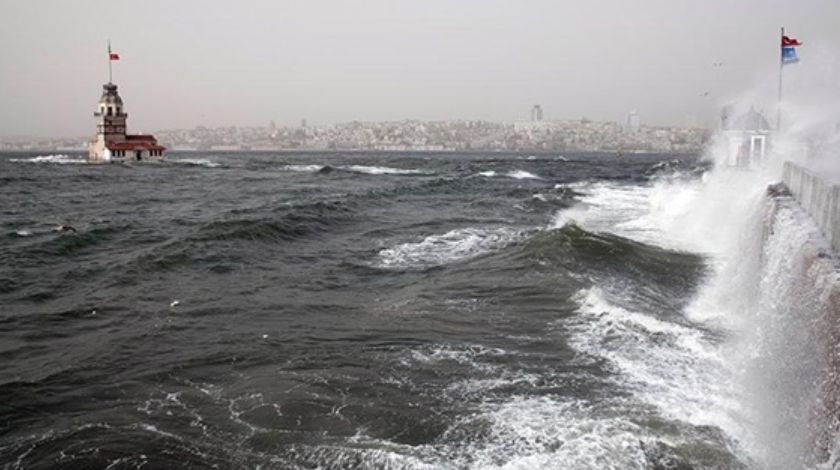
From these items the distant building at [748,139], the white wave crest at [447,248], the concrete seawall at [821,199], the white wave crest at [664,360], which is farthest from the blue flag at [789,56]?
the white wave crest at [664,360]

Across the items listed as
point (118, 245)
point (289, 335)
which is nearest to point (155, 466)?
point (289, 335)

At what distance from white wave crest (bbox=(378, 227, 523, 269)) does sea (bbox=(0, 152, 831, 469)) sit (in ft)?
0.59

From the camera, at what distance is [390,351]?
1116 cm

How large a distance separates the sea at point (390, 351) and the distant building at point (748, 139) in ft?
28.2

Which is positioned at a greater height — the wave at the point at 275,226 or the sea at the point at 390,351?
the wave at the point at 275,226

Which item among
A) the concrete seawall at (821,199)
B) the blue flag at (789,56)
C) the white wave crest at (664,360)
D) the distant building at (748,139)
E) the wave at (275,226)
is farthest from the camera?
the distant building at (748,139)

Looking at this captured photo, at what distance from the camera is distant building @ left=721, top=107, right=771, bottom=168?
103 ft

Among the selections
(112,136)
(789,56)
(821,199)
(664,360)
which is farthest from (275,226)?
(112,136)

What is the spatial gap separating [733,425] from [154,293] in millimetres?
12714

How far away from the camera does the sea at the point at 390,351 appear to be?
7.62m

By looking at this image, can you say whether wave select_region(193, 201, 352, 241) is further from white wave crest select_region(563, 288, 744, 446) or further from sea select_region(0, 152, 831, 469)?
white wave crest select_region(563, 288, 744, 446)

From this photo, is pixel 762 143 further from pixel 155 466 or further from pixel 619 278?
pixel 155 466

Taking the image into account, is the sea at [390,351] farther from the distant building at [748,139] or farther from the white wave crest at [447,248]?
the distant building at [748,139]

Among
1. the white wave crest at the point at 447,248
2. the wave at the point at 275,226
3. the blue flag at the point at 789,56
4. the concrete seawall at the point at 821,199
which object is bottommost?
the white wave crest at the point at 447,248
